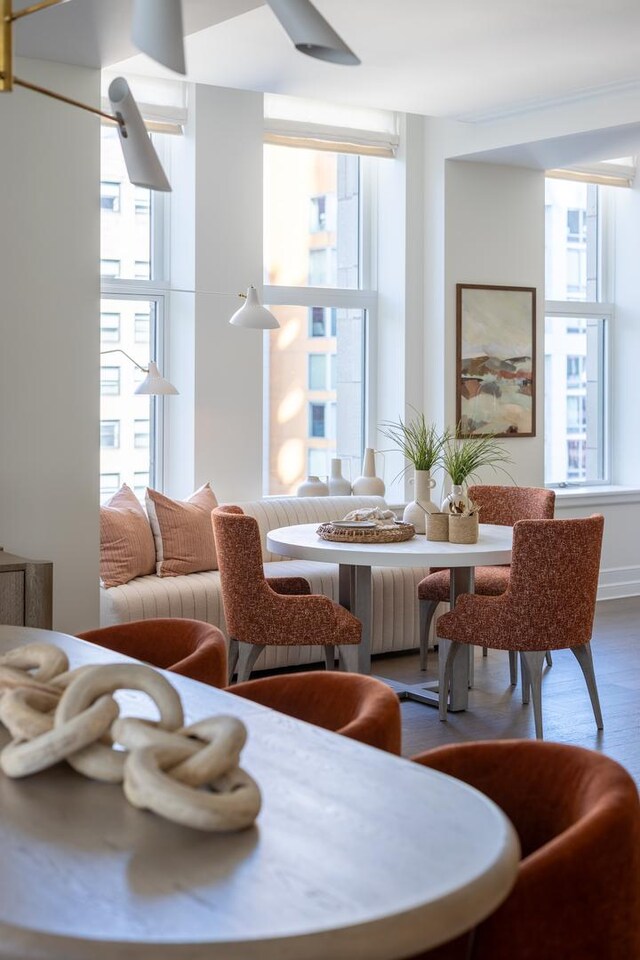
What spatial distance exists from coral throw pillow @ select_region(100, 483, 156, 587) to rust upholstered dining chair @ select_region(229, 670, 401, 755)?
3.28 metres

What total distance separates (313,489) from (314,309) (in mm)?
1235

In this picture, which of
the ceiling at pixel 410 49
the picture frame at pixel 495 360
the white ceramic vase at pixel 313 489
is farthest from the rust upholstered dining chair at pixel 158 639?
the picture frame at pixel 495 360

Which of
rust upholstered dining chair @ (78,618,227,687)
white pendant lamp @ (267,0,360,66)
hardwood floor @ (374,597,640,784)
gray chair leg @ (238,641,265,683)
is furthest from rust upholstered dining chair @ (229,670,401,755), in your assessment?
gray chair leg @ (238,641,265,683)

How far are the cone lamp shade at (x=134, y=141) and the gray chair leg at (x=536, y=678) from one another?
2.91m

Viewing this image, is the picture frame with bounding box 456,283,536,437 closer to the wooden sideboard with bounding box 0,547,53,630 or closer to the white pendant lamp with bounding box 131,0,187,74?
the wooden sideboard with bounding box 0,547,53,630

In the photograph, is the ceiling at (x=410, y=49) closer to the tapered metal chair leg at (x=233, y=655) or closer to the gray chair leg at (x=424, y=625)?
the tapered metal chair leg at (x=233, y=655)

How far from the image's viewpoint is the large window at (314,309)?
23.8 feet

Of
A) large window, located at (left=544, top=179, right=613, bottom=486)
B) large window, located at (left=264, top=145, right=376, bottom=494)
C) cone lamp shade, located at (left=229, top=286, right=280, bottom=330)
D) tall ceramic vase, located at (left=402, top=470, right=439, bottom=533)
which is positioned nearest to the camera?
tall ceramic vase, located at (left=402, top=470, right=439, bottom=533)

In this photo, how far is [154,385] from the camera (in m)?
6.07

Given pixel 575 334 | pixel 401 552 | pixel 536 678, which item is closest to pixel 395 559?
pixel 401 552

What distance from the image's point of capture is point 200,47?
17.8ft

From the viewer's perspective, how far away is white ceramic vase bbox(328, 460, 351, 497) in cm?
703

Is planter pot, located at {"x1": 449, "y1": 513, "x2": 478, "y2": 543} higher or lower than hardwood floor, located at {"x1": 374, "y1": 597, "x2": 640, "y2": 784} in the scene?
higher

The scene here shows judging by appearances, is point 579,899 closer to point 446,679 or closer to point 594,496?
point 446,679
